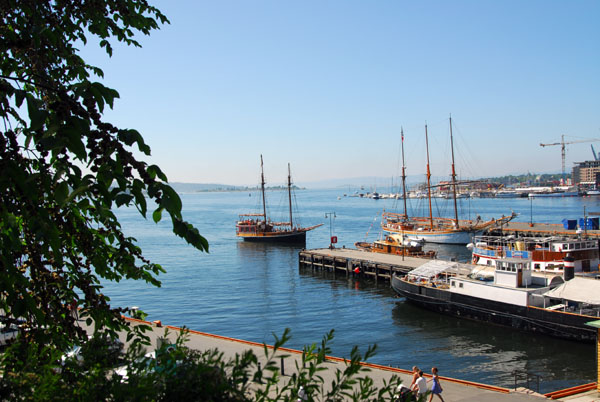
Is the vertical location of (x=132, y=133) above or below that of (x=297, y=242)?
above

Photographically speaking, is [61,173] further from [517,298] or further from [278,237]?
[278,237]

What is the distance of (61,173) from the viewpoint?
3.71 m

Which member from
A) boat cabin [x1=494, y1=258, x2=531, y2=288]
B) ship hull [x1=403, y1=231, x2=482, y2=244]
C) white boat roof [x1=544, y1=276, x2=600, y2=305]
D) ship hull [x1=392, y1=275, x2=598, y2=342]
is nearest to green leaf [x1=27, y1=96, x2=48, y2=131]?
ship hull [x1=392, y1=275, x2=598, y2=342]

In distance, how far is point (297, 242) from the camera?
83.8 metres

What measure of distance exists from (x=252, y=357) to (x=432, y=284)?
3497 cm

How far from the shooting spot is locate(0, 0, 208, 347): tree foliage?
11.9ft

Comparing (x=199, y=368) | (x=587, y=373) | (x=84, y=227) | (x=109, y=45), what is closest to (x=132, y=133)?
(x=199, y=368)

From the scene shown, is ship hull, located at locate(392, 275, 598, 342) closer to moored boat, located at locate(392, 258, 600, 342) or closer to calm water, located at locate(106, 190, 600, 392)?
moored boat, located at locate(392, 258, 600, 342)

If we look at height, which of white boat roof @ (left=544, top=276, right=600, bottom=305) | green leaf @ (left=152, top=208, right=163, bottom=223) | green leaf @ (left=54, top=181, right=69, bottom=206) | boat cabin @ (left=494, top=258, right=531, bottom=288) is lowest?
white boat roof @ (left=544, top=276, right=600, bottom=305)

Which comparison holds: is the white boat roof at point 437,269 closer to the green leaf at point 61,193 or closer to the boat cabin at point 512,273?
the boat cabin at point 512,273

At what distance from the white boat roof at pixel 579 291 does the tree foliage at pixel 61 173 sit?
28716mm

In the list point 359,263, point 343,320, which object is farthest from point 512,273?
point 359,263

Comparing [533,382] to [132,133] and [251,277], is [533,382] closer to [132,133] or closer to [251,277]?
[132,133]

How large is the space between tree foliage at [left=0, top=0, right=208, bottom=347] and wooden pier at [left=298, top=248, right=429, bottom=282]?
42547 millimetres
